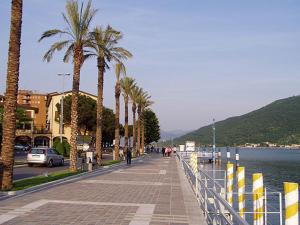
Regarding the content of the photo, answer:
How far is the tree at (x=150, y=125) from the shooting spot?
107 metres

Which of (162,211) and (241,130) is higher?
(241,130)

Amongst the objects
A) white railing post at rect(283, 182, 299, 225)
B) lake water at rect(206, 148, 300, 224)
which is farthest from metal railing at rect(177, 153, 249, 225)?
lake water at rect(206, 148, 300, 224)

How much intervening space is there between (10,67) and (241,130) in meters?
170

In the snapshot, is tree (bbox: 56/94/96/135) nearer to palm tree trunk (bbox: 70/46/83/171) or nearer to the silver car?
the silver car

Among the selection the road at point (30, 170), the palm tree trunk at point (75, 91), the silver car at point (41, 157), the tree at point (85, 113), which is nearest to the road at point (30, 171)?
the road at point (30, 170)

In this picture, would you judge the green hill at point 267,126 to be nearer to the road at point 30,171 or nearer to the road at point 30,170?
the road at point 30,170

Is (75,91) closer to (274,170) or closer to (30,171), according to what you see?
(30,171)

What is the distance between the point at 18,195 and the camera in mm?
15172

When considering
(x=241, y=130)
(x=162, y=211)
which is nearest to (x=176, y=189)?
(x=162, y=211)

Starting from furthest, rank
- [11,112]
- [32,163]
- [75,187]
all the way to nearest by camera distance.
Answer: [32,163], [75,187], [11,112]

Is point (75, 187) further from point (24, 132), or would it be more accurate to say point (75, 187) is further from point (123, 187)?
point (24, 132)

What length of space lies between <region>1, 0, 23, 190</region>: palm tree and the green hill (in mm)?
151005

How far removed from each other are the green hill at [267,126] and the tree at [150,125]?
6052 centimetres

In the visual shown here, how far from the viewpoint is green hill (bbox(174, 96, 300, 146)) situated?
162m
